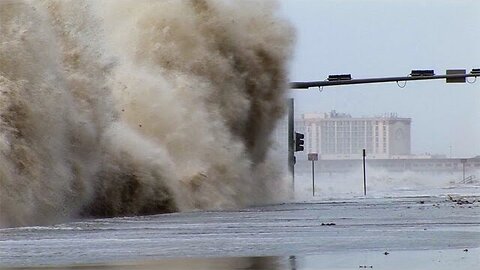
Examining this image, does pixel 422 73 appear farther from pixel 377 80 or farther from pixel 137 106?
pixel 137 106

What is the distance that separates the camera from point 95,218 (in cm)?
2527

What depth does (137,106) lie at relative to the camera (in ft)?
110

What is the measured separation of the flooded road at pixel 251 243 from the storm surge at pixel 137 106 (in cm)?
150

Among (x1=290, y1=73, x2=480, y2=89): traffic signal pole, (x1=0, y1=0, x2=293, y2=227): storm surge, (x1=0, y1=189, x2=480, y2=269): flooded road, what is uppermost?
(x1=290, y1=73, x2=480, y2=89): traffic signal pole

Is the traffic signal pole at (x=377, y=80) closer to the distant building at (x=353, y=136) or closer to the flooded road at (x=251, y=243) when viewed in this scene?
the flooded road at (x=251, y=243)

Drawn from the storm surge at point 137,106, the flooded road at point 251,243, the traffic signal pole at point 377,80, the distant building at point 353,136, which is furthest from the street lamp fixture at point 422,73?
the distant building at point 353,136

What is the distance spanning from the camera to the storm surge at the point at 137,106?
2267 cm

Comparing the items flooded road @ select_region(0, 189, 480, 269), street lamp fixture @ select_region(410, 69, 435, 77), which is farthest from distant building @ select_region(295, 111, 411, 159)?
flooded road @ select_region(0, 189, 480, 269)

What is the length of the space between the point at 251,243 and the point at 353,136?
149m

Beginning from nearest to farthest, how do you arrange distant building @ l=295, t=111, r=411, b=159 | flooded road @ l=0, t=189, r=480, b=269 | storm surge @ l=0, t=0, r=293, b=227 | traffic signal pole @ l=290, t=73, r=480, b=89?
1. flooded road @ l=0, t=189, r=480, b=269
2. storm surge @ l=0, t=0, r=293, b=227
3. traffic signal pole @ l=290, t=73, r=480, b=89
4. distant building @ l=295, t=111, r=411, b=159

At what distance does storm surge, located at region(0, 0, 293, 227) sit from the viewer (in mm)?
22672

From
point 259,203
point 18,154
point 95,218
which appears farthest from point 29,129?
point 259,203

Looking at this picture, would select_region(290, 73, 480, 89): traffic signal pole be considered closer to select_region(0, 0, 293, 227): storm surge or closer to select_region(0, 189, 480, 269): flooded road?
select_region(0, 0, 293, 227): storm surge

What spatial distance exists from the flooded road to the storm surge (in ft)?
4.93
